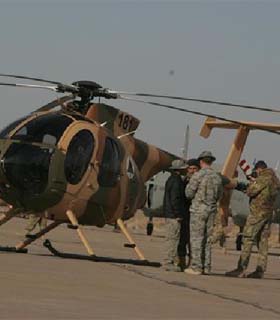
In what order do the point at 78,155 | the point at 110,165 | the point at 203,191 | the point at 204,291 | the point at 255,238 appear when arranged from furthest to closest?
the point at 110,165 < the point at 78,155 < the point at 255,238 < the point at 203,191 < the point at 204,291

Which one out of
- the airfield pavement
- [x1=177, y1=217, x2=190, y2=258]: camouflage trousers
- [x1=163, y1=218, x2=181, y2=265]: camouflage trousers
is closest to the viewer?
the airfield pavement

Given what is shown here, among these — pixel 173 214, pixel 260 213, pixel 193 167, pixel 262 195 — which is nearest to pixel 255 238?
pixel 260 213

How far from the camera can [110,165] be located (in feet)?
47.9

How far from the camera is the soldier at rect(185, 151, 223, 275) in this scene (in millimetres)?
13234

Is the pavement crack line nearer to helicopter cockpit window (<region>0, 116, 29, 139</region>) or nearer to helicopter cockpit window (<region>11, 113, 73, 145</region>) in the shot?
helicopter cockpit window (<region>11, 113, 73, 145</region>)

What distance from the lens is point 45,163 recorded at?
1377cm

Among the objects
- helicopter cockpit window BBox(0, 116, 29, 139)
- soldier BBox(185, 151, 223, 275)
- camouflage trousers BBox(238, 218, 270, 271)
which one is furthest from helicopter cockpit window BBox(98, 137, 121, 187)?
camouflage trousers BBox(238, 218, 270, 271)

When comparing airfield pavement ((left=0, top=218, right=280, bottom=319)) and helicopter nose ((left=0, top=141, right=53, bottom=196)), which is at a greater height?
helicopter nose ((left=0, top=141, right=53, bottom=196))

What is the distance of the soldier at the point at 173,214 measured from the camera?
13672mm

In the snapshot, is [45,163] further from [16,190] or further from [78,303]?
[78,303]

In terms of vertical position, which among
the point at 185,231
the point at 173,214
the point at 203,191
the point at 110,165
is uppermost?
the point at 110,165

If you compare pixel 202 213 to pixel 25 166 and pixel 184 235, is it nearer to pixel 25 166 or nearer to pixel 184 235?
pixel 184 235

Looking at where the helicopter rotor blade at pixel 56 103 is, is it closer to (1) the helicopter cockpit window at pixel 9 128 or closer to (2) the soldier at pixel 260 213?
(1) the helicopter cockpit window at pixel 9 128

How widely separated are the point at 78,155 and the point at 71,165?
216 mm
